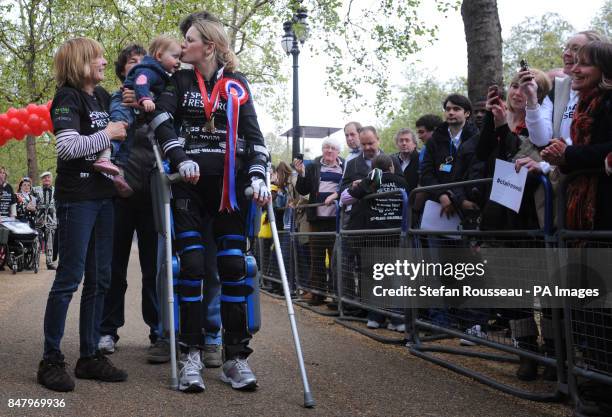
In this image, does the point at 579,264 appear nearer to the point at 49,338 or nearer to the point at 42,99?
the point at 49,338

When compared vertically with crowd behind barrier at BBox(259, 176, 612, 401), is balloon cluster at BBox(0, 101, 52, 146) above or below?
above

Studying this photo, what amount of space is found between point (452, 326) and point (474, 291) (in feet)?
1.61

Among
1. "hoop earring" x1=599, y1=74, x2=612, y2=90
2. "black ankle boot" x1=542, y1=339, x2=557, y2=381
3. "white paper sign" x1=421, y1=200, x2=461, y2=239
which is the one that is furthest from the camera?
"white paper sign" x1=421, y1=200, x2=461, y2=239

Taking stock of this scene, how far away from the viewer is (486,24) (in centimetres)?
895

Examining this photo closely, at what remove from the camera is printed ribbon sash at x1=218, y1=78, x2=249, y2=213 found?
4438mm

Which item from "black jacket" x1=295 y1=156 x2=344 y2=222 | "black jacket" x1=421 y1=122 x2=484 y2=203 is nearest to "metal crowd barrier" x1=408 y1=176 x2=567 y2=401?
"black jacket" x1=421 y1=122 x2=484 y2=203

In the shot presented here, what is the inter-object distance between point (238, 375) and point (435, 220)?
249cm

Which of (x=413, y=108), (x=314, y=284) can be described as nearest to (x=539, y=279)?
(x=314, y=284)

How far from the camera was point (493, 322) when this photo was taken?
500 centimetres

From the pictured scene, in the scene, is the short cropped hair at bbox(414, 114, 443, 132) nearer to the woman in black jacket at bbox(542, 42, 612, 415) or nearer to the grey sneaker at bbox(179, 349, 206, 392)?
the woman in black jacket at bbox(542, 42, 612, 415)

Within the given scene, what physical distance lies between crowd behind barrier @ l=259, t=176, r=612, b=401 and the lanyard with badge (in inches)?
25.3

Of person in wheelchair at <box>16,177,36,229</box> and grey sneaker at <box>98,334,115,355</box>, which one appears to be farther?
person in wheelchair at <box>16,177,36,229</box>

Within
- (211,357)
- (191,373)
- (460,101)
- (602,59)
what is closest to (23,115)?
(460,101)

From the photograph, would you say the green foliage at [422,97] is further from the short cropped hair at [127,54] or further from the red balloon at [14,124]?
the short cropped hair at [127,54]
